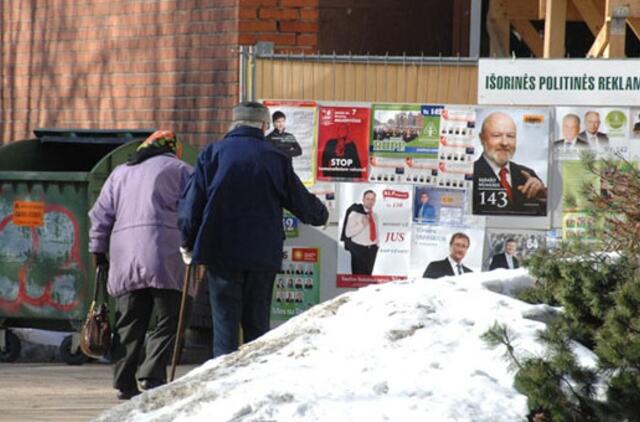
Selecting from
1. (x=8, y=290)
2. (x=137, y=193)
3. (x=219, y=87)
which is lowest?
(x=8, y=290)

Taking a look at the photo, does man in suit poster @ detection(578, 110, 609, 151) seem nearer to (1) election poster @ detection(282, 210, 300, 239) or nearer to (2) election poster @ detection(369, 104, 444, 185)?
(2) election poster @ detection(369, 104, 444, 185)

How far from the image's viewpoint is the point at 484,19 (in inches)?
582

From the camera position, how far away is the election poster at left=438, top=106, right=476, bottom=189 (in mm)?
9992

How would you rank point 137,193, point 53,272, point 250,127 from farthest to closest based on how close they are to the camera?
point 53,272, point 137,193, point 250,127

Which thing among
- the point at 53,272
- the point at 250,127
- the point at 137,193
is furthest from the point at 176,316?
the point at 53,272

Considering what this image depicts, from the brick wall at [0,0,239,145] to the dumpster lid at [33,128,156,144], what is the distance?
1.69 feet

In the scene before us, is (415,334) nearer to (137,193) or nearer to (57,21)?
(137,193)

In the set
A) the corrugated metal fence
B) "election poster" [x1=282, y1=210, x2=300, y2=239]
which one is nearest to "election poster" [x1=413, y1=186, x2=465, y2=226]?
the corrugated metal fence

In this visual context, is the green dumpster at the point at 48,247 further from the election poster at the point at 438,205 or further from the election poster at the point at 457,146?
the election poster at the point at 457,146

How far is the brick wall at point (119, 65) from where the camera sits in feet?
40.7

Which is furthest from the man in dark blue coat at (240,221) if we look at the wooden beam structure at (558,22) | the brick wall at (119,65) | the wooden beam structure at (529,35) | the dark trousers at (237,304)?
the wooden beam structure at (529,35)

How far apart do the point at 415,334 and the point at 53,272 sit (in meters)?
5.91

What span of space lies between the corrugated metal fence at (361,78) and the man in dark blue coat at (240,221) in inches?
52.6

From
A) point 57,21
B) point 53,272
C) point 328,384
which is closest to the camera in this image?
point 328,384
